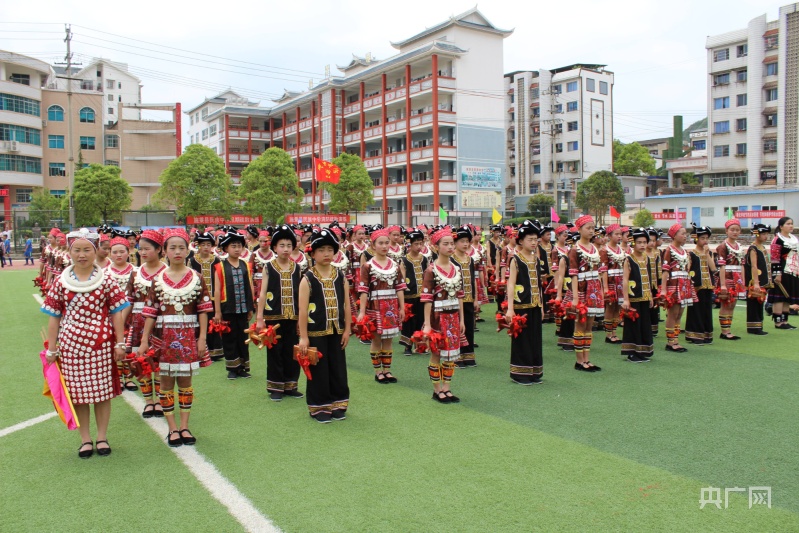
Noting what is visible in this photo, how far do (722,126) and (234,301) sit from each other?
176ft

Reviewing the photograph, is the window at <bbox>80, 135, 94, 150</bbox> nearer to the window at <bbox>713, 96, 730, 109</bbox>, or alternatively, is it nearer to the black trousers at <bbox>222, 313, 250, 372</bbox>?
the window at <bbox>713, 96, 730, 109</bbox>

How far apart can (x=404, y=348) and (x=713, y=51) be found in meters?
52.3

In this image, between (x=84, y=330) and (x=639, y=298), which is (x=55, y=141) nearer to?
(x=84, y=330)

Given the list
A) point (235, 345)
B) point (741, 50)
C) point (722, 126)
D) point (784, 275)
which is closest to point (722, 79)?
point (741, 50)

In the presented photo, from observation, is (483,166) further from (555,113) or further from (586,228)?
(586,228)

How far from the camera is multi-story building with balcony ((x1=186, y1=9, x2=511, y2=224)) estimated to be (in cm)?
4334

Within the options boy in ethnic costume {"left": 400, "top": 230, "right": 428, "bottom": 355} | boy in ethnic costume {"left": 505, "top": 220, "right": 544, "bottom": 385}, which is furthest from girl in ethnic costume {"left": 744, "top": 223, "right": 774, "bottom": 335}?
boy in ethnic costume {"left": 400, "top": 230, "right": 428, "bottom": 355}

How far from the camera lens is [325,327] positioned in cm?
616

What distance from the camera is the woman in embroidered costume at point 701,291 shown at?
9781 millimetres

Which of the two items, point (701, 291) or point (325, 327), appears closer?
point (325, 327)

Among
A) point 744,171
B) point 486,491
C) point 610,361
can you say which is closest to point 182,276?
point 486,491

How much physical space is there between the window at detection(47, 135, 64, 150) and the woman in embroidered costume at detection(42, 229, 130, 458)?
61.5 meters

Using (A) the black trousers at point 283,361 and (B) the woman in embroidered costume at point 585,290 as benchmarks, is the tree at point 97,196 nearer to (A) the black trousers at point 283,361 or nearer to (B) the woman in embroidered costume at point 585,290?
(A) the black trousers at point 283,361

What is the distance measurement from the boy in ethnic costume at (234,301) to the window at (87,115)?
6113cm
